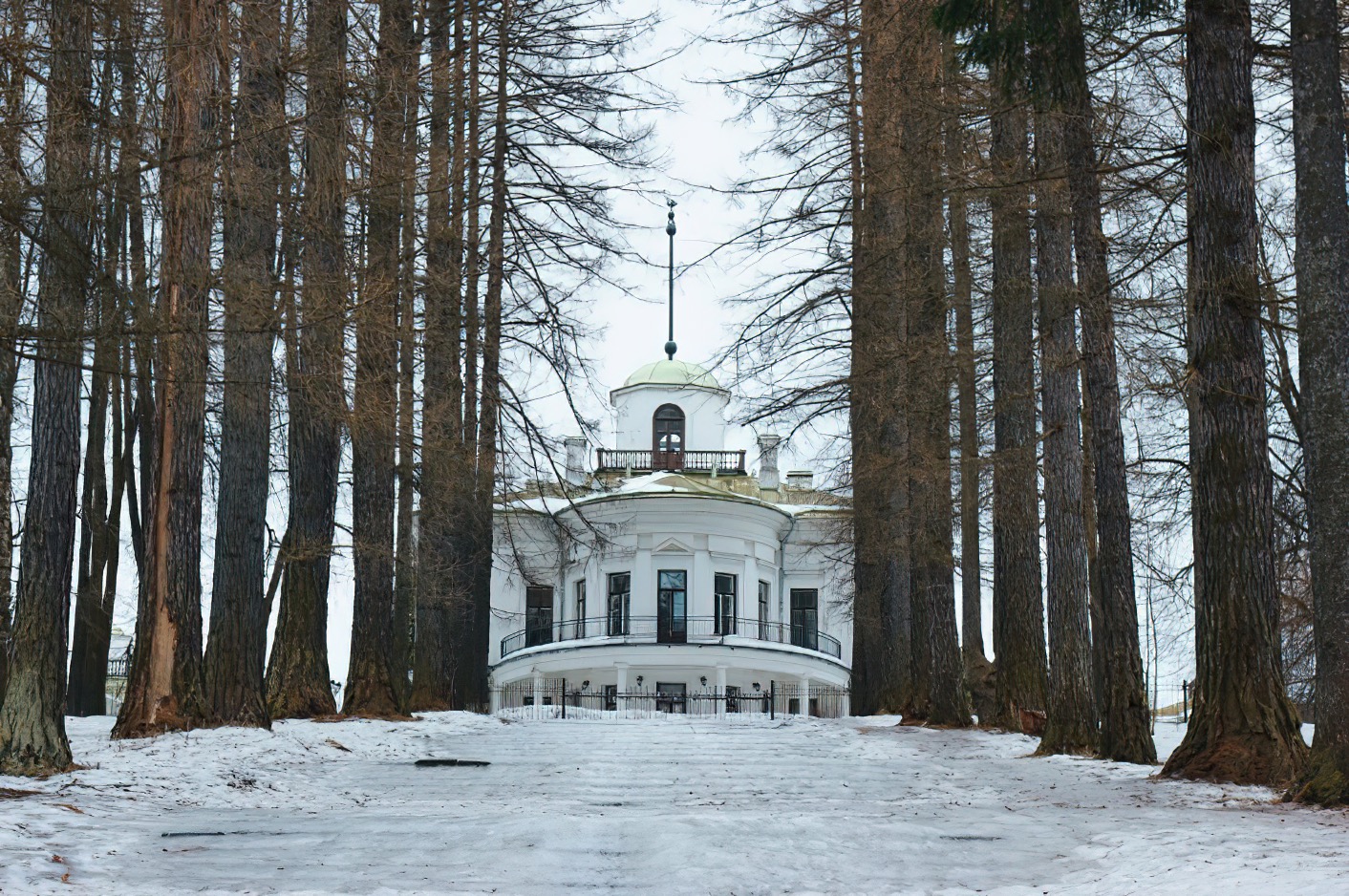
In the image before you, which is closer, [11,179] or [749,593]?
[11,179]

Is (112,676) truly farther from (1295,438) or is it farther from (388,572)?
(1295,438)

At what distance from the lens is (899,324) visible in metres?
21.6

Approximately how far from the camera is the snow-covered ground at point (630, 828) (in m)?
6.98

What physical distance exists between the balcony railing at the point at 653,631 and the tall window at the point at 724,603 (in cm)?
3

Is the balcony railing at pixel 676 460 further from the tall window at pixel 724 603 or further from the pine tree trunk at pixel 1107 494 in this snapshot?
the pine tree trunk at pixel 1107 494

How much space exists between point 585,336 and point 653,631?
73.3 ft

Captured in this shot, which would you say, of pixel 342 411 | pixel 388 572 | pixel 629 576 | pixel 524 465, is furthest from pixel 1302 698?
pixel 629 576

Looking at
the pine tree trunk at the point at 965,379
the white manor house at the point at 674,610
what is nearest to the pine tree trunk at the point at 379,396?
the pine tree trunk at the point at 965,379

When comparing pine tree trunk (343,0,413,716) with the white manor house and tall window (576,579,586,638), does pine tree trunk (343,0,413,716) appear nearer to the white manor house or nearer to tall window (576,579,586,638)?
the white manor house

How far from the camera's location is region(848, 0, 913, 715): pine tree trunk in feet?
59.3

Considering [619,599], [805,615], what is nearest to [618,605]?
[619,599]

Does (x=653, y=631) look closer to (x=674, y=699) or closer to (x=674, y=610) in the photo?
A: (x=674, y=610)

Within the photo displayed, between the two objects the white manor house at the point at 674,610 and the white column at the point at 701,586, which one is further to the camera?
the white column at the point at 701,586

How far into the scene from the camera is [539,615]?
46.8m
